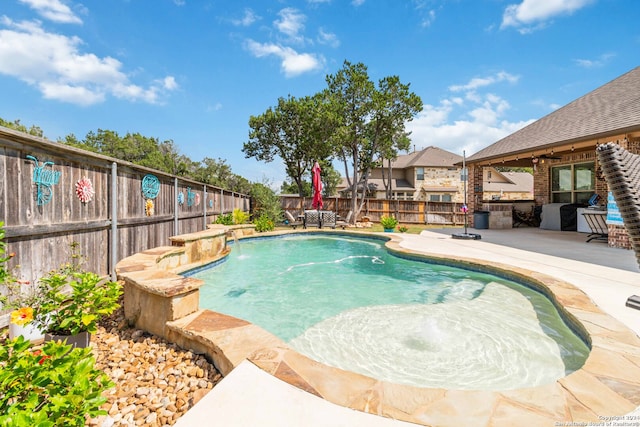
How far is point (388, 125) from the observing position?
17.8 m

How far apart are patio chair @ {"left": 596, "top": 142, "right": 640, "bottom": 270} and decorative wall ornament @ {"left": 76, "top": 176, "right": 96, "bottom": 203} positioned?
566 centimetres

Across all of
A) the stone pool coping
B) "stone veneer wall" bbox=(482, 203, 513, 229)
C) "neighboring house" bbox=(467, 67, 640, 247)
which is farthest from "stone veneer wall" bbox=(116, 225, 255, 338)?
"stone veneer wall" bbox=(482, 203, 513, 229)

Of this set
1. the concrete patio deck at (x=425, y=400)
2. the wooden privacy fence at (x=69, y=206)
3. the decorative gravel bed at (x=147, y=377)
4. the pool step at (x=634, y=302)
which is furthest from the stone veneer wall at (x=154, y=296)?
the pool step at (x=634, y=302)

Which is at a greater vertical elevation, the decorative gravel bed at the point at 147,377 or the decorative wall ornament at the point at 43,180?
the decorative wall ornament at the point at 43,180

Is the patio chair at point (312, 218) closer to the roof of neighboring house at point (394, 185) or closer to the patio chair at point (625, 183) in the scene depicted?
the patio chair at point (625, 183)

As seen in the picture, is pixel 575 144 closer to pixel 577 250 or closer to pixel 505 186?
pixel 577 250

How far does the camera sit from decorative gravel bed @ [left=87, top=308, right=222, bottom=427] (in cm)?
174

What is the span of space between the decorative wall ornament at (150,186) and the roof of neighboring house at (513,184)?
3511 cm

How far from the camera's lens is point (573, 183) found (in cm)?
1128

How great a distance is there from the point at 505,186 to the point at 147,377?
4075cm

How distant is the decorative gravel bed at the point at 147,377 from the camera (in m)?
1.74

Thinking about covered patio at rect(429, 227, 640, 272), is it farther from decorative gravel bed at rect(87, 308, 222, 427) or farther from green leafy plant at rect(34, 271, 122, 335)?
green leafy plant at rect(34, 271, 122, 335)

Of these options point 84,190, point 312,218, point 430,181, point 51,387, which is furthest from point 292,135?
point 51,387

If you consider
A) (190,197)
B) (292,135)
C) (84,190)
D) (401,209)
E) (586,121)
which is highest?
(292,135)
